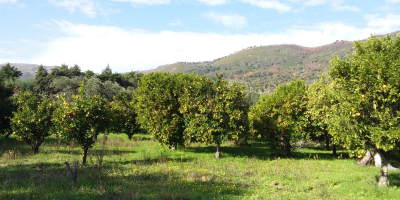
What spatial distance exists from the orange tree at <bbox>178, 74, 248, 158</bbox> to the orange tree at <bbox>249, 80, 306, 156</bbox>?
1.94 meters

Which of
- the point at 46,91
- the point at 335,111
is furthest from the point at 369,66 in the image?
the point at 46,91

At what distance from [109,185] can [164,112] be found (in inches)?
456

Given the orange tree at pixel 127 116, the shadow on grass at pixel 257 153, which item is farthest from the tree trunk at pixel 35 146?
the shadow on grass at pixel 257 153

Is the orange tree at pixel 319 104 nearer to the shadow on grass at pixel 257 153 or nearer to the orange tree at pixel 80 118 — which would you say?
the shadow on grass at pixel 257 153

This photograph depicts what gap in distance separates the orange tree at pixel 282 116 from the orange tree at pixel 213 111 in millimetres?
1944

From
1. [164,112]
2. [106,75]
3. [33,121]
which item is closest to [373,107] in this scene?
[164,112]

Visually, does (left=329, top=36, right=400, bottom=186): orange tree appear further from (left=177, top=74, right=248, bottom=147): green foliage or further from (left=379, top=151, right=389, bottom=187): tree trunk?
(left=177, top=74, right=248, bottom=147): green foliage

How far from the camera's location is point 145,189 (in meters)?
11.8

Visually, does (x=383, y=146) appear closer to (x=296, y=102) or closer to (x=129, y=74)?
(x=296, y=102)

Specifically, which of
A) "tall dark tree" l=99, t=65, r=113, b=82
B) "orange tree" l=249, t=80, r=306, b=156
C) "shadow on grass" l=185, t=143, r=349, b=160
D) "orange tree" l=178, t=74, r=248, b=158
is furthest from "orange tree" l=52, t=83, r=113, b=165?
"tall dark tree" l=99, t=65, r=113, b=82

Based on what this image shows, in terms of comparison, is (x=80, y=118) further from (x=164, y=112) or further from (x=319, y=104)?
(x=319, y=104)

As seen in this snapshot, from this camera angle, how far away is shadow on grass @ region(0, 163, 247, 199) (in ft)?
34.9

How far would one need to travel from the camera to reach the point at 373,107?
1308 cm

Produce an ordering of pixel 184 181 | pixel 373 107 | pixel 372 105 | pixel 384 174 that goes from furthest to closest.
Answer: pixel 184 181
pixel 372 105
pixel 384 174
pixel 373 107
